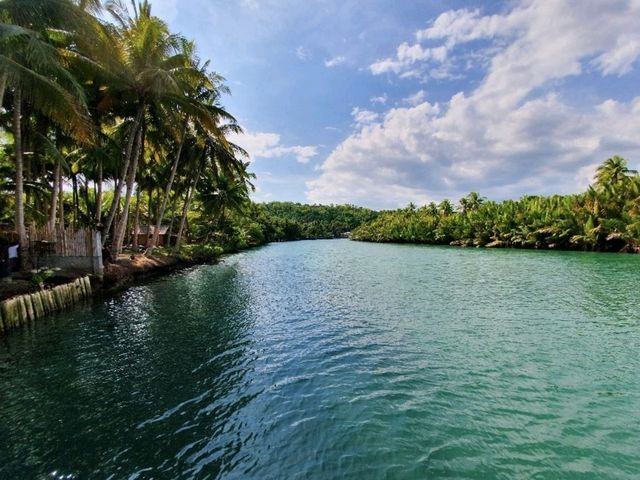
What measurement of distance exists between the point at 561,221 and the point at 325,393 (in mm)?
52436

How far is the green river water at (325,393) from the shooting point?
16.7 feet

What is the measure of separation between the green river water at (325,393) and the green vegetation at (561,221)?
34.6 meters

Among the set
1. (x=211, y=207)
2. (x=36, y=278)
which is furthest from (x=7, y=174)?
(x=211, y=207)

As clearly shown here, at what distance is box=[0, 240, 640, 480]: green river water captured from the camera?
16.7ft

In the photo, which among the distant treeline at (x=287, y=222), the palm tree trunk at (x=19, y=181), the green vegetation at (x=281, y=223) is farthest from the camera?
the distant treeline at (x=287, y=222)

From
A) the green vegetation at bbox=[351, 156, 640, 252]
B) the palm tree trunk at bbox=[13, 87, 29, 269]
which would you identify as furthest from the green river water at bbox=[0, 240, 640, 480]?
the green vegetation at bbox=[351, 156, 640, 252]

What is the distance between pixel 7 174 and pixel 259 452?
27.9 meters

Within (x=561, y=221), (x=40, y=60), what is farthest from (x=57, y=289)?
(x=561, y=221)

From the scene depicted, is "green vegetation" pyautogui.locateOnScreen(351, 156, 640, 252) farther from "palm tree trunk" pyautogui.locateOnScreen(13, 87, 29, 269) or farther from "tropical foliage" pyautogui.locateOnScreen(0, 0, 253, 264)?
"palm tree trunk" pyautogui.locateOnScreen(13, 87, 29, 269)

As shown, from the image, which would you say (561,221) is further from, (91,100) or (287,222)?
(287,222)

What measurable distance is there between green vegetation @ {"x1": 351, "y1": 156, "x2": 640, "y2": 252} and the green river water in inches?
1364

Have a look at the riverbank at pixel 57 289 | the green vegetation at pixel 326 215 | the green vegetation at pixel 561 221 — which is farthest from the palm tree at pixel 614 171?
the green vegetation at pixel 326 215

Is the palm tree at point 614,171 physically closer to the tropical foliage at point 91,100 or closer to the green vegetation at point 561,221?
the green vegetation at point 561,221

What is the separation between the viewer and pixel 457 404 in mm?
6727
